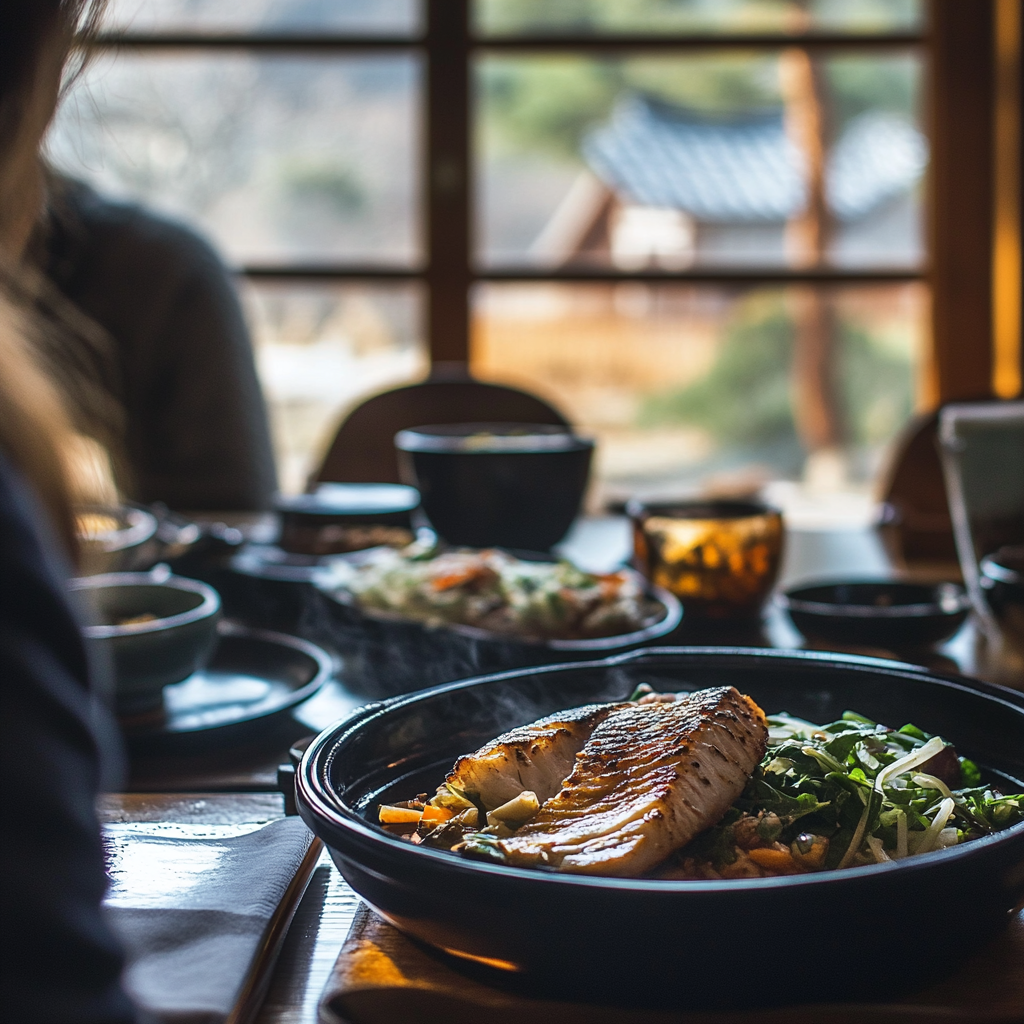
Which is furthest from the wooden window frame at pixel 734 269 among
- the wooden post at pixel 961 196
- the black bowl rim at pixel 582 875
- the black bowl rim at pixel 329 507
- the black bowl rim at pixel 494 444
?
the black bowl rim at pixel 582 875

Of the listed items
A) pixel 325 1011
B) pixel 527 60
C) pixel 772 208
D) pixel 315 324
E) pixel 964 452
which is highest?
pixel 527 60

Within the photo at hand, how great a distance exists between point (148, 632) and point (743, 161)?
139 inches

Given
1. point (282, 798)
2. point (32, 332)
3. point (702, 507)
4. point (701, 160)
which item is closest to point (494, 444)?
point (702, 507)

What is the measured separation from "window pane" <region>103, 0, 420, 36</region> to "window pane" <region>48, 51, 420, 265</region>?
10cm

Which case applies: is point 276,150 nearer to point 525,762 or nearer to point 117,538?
point 117,538

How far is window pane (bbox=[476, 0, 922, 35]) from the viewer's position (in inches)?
154

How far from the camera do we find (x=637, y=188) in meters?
4.06

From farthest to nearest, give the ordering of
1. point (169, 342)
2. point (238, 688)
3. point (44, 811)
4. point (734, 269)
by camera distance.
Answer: point (734, 269) < point (169, 342) < point (238, 688) < point (44, 811)

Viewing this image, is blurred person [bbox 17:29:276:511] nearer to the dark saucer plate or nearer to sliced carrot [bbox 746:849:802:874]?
the dark saucer plate

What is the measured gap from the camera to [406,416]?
8.78ft

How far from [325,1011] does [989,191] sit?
400 cm

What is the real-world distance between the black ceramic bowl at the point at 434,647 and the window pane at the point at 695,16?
3211 mm

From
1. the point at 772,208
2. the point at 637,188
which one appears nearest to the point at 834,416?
the point at 772,208

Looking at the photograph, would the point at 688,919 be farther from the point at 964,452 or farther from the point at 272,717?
the point at 964,452
